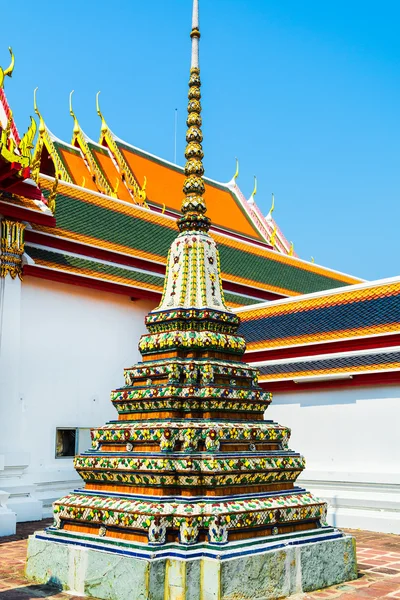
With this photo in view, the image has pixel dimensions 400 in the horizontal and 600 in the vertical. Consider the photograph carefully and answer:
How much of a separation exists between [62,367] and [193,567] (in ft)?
22.6

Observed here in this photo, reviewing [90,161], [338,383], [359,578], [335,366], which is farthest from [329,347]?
[90,161]

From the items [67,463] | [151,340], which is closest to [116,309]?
[67,463]

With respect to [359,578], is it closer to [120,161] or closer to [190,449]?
[190,449]

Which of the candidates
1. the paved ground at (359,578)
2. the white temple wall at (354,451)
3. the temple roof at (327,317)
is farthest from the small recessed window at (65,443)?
the white temple wall at (354,451)

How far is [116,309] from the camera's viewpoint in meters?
12.1

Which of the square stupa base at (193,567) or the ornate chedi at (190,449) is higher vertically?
the ornate chedi at (190,449)

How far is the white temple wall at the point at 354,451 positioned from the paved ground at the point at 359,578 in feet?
2.98

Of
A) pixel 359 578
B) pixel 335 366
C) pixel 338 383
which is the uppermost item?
pixel 335 366

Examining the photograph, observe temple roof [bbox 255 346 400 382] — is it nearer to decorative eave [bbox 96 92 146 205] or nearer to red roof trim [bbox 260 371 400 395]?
red roof trim [bbox 260 371 400 395]

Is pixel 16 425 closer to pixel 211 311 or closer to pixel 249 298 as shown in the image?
pixel 211 311

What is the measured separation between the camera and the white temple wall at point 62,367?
10188 millimetres

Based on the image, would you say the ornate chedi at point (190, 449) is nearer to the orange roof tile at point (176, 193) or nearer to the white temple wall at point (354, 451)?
the white temple wall at point (354, 451)

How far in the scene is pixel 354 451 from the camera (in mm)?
9555

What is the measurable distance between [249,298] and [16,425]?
6892mm
